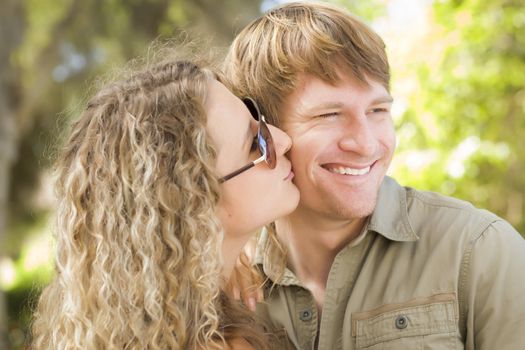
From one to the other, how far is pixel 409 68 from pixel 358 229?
3904mm

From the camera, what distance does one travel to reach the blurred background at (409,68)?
643 centimetres

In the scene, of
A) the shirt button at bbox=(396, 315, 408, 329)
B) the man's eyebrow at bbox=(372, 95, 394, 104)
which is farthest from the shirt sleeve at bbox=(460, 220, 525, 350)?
the man's eyebrow at bbox=(372, 95, 394, 104)

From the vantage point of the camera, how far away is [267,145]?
7.91 feet

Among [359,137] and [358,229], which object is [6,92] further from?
[359,137]

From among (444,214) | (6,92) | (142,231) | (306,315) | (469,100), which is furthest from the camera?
(6,92)

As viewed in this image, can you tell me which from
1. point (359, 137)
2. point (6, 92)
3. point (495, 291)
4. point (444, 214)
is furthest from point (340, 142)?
point (6, 92)

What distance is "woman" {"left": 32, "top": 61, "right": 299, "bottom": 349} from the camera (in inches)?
86.0

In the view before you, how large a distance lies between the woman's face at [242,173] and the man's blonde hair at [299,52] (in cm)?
25

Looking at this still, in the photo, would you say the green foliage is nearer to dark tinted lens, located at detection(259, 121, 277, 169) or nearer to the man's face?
the man's face

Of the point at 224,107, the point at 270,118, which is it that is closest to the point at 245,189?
the point at 224,107

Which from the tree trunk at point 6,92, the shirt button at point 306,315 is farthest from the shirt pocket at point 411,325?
the tree trunk at point 6,92

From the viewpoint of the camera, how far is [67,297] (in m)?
2.27

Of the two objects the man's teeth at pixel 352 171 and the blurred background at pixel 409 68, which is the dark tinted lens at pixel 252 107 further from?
the blurred background at pixel 409 68

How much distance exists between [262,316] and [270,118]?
0.70m
